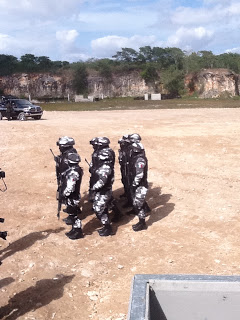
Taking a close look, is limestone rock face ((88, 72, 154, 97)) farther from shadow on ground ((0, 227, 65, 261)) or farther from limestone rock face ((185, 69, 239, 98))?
shadow on ground ((0, 227, 65, 261))

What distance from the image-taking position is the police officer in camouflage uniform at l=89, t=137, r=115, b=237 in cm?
801

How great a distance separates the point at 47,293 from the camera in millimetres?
6184

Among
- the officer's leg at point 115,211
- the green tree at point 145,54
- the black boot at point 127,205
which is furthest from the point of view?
the green tree at point 145,54

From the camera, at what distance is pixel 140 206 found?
27.3 feet

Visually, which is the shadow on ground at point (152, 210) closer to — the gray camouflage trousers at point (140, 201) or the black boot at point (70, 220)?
the black boot at point (70, 220)

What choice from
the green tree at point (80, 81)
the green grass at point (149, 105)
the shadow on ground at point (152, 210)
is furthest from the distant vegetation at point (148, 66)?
the shadow on ground at point (152, 210)

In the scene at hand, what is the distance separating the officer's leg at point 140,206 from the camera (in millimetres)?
8336

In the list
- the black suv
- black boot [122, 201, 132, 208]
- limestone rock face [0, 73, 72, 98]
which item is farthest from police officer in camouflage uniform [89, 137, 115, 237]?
limestone rock face [0, 73, 72, 98]

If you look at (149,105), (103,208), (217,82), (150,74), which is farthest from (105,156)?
(150,74)

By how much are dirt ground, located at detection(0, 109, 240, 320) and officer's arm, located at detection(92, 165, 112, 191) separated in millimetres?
1118

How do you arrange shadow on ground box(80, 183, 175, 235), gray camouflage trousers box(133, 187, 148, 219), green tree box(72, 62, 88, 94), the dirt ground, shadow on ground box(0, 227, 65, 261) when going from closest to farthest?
the dirt ground
shadow on ground box(0, 227, 65, 261)
gray camouflage trousers box(133, 187, 148, 219)
shadow on ground box(80, 183, 175, 235)
green tree box(72, 62, 88, 94)

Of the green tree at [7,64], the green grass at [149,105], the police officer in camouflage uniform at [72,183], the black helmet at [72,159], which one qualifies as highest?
the green tree at [7,64]

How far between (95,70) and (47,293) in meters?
56.8

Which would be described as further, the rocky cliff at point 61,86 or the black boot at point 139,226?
the rocky cliff at point 61,86
